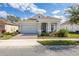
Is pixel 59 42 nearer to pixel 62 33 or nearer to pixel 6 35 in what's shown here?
pixel 62 33

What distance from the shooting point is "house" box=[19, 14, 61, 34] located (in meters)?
13.0

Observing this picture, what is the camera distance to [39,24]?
1327 centimetres

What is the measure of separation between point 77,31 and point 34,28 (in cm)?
270

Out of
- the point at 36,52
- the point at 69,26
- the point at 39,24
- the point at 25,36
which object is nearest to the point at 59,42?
the point at 69,26

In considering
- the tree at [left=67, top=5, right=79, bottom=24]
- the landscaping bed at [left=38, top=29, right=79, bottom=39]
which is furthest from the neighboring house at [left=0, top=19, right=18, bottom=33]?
the tree at [left=67, top=5, right=79, bottom=24]

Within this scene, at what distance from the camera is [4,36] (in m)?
12.6

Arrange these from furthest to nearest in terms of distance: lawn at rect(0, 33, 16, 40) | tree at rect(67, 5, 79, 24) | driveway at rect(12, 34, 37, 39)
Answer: driveway at rect(12, 34, 37, 39)
lawn at rect(0, 33, 16, 40)
tree at rect(67, 5, 79, 24)

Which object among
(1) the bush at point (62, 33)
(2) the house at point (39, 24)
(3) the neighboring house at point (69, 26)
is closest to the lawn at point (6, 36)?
(2) the house at point (39, 24)

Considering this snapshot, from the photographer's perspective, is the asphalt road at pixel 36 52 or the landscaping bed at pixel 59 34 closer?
the asphalt road at pixel 36 52

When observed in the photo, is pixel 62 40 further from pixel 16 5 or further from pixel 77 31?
pixel 16 5

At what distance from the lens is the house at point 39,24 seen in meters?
13.0

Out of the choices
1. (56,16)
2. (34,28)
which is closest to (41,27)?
(34,28)

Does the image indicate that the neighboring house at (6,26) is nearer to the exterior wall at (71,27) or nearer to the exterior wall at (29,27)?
the exterior wall at (29,27)

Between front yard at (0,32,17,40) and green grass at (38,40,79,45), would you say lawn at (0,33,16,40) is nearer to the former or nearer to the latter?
front yard at (0,32,17,40)
